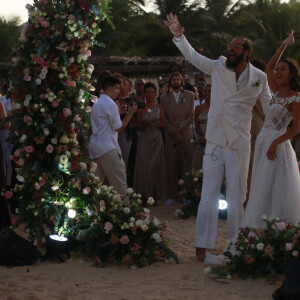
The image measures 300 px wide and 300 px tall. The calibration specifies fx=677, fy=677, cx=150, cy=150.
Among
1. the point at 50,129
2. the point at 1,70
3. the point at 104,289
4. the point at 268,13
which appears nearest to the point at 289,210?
the point at 104,289

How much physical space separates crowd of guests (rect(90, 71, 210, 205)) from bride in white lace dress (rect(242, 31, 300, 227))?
163 inches

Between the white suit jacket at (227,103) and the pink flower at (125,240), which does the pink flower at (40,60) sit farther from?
the pink flower at (125,240)

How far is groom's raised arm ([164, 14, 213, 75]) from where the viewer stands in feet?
22.6

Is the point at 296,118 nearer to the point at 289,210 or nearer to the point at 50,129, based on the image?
the point at 289,210

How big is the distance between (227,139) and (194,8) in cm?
3734

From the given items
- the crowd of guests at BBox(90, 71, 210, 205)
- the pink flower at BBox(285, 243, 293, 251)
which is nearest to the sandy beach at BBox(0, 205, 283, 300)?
the pink flower at BBox(285, 243, 293, 251)

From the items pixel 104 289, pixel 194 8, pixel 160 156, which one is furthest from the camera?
pixel 194 8

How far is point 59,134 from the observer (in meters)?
7.22

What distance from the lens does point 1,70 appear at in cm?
2017

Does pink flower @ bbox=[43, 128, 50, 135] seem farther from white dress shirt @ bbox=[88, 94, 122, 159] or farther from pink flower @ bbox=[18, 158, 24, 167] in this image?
white dress shirt @ bbox=[88, 94, 122, 159]

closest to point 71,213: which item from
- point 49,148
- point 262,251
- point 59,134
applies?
point 49,148

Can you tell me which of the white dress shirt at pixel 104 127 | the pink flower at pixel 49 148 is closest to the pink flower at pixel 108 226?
the pink flower at pixel 49 148

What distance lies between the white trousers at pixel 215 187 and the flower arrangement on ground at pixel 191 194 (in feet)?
9.70

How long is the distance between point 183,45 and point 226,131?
986 millimetres
